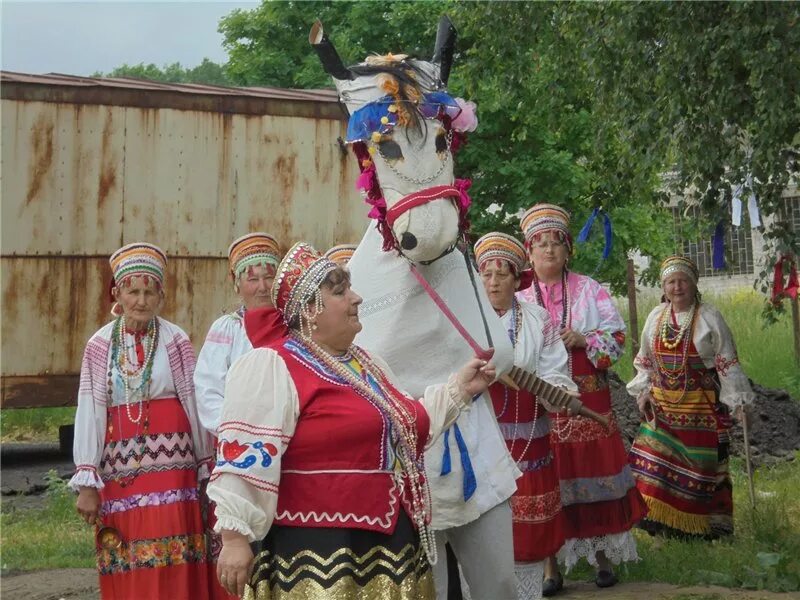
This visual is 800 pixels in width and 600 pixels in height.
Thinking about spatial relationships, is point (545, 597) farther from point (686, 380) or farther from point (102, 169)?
point (102, 169)

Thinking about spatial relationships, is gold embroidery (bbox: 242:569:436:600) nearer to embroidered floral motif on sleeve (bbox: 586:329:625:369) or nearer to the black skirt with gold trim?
the black skirt with gold trim

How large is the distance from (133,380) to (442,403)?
8.71 ft

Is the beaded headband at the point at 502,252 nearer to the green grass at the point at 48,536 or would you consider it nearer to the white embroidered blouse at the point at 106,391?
the white embroidered blouse at the point at 106,391

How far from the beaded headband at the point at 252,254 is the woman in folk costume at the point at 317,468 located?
2840 mm

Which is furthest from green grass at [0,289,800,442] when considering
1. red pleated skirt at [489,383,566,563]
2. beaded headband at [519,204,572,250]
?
red pleated skirt at [489,383,566,563]

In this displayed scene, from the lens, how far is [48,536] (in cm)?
930

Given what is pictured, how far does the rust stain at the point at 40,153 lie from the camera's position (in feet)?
38.4

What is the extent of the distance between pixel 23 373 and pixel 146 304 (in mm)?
5444

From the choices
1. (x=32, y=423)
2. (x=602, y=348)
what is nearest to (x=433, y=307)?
(x=602, y=348)

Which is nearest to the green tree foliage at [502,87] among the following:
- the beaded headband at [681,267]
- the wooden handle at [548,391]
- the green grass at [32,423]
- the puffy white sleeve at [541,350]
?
the beaded headband at [681,267]

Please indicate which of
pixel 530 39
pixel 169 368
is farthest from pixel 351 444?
pixel 530 39

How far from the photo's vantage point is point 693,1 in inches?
286

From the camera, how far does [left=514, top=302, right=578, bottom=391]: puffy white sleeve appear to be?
20.9 feet

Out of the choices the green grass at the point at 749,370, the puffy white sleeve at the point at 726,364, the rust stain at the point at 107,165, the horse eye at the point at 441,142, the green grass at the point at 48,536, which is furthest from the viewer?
the green grass at the point at 749,370
